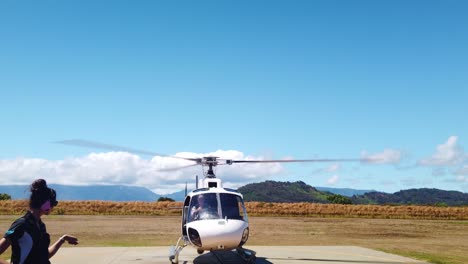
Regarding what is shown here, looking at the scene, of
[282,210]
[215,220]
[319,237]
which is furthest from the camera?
[282,210]

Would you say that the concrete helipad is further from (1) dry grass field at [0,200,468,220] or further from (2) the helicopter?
(1) dry grass field at [0,200,468,220]

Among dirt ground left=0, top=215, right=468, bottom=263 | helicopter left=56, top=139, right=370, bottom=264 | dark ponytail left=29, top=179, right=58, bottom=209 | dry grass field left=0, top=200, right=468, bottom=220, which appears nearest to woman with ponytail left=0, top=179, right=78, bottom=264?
dark ponytail left=29, top=179, right=58, bottom=209

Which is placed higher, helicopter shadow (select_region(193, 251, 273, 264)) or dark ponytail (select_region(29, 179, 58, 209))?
dark ponytail (select_region(29, 179, 58, 209))

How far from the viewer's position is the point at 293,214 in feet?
234

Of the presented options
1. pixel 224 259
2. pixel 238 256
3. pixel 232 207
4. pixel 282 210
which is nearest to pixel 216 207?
pixel 232 207

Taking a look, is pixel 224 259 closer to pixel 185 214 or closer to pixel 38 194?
pixel 185 214

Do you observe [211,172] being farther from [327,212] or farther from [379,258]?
[327,212]

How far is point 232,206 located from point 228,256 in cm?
410

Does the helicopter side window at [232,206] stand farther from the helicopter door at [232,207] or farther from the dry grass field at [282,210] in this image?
the dry grass field at [282,210]

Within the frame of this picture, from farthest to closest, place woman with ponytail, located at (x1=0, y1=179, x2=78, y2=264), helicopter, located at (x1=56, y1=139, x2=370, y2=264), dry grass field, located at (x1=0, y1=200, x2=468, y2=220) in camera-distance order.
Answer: dry grass field, located at (x1=0, y1=200, x2=468, y2=220)
helicopter, located at (x1=56, y1=139, x2=370, y2=264)
woman with ponytail, located at (x1=0, y1=179, x2=78, y2=264)

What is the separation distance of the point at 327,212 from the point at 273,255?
55.7 meters

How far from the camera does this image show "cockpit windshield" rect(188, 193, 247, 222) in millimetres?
16359

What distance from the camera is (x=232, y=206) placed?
1673 cm

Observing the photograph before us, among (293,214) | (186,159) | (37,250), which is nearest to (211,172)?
(186,159)
